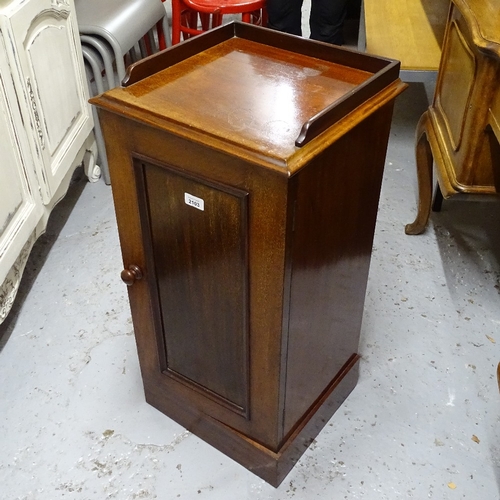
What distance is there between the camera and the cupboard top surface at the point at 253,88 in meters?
0.83

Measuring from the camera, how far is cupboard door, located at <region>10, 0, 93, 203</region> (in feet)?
4.99

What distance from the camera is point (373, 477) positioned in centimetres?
121

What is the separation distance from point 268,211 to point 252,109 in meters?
0.18

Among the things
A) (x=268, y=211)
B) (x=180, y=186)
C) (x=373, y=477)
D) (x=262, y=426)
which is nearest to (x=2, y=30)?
(x=180, y=186)

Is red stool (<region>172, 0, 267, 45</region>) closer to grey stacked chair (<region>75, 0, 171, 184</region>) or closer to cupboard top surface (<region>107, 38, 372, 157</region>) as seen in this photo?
grey stacked chair (<region>75, 0, 171, 184</region>)

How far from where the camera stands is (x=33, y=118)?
1589mm

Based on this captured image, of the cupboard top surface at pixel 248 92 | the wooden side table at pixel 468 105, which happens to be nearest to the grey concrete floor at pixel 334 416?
the wooden side table at pixel 468 105

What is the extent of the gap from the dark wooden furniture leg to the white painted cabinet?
3.50 ft

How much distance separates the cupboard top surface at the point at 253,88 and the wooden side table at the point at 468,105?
36 centimetres

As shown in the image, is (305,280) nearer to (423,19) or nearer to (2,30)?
(2,30)

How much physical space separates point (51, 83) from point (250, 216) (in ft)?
3.62

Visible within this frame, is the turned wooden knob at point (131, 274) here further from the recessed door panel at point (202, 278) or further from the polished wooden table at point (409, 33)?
the polished wooden table at point (409, 33)

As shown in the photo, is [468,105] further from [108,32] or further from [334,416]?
[108,32]

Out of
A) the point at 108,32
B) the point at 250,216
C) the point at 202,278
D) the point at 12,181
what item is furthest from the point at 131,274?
the point at 108,32
